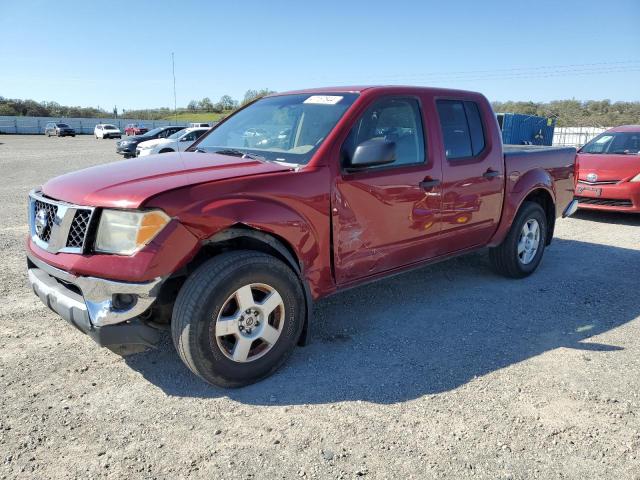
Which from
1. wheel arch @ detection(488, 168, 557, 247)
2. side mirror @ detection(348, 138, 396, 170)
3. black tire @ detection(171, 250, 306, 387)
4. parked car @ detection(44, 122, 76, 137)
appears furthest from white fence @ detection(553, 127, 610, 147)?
parked car @ detection(44, 122, 76, 137)

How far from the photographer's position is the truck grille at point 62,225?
9.40ft

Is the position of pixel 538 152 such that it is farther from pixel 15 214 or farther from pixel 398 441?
pixel 15 214

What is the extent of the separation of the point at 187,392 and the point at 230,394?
26cm

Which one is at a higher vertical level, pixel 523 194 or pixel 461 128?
pixel 461 128

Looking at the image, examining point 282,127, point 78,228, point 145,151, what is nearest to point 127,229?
A: point 78,228

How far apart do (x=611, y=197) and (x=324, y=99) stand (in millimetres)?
6600

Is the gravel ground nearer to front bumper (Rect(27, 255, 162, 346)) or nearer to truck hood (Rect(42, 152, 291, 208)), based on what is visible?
front bumper (Rect(27, 255, 162, 346))

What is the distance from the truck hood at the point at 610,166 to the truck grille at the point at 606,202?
35cm

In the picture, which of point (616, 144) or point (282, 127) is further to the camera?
point (616, 144)

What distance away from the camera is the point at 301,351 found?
3625 millimetres

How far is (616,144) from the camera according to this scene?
948cm

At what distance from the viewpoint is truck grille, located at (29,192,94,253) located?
2.87m

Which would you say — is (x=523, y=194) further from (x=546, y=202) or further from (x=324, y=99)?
(x=324, y=99)

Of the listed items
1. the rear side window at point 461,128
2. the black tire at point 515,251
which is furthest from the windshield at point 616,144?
the rear side window at point 461,128
